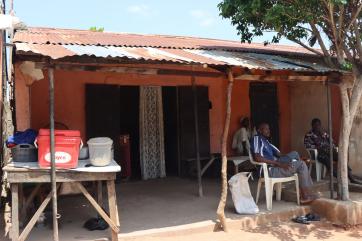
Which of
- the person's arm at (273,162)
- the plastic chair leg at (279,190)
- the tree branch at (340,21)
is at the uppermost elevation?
the tree branch at (340,21)

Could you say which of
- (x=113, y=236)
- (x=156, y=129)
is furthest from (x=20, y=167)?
(x=156, y=129)

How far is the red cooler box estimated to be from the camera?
471cm

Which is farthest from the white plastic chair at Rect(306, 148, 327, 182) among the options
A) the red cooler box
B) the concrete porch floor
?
the red cooler box

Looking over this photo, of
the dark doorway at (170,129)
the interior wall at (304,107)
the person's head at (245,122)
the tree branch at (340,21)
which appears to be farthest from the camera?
the interior wall at (304,107)

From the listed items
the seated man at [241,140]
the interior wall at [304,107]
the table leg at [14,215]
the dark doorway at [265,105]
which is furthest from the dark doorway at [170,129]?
the table leg at [14,215]

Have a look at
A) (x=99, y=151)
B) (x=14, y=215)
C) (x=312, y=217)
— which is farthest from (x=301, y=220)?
(x=14, y=215)

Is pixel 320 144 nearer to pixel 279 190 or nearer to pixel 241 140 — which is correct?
pixel 241 140

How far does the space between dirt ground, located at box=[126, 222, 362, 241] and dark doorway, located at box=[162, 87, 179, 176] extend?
3.35 metres

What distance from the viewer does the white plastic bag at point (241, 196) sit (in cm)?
619

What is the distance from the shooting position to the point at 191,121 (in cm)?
882

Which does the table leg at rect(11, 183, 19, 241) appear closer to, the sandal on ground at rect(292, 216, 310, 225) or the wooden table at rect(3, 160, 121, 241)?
the wooden table at rect(3, 160, 121, 241)

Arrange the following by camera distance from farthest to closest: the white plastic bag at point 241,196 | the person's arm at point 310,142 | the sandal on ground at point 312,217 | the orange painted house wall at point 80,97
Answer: the person's arm at point 310,142
the orange painted house wall at point 80,97
the sandal on ground at point 312,217
the white plastic bag at point 241,196

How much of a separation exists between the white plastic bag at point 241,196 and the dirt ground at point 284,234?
1.09ft

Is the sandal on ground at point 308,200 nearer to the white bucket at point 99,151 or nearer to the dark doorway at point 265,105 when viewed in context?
the dark doorway at point 265,105
